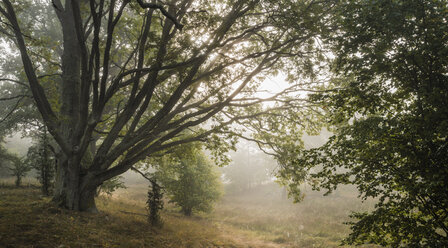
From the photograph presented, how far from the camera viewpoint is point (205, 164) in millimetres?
17391

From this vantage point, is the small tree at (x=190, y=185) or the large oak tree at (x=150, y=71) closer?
the large oak tree at (x=150, y=71)

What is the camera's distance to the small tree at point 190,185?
16.2 metres

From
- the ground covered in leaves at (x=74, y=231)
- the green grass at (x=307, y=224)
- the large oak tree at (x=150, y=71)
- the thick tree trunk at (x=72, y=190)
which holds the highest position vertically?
the large oak tree at (x=150, y=71)

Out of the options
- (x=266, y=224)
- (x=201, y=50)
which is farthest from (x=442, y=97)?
(x=266, y=224)

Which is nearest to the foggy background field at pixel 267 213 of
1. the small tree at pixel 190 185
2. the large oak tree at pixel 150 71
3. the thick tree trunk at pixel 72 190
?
the small tree at pixel 190 185

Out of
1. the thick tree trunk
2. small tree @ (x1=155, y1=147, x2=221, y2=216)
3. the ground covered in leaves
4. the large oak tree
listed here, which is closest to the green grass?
small tree @ (x1=155, y1=147, x2=221, y2=216)

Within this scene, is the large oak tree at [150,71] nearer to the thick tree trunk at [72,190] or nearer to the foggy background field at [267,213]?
the thick tree trunk at [72,190]

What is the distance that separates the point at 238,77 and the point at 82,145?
579 centimetres

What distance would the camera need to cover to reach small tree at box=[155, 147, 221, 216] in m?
16.2

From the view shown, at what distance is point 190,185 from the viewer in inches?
647

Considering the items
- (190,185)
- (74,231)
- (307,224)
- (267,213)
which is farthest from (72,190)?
(267,213)

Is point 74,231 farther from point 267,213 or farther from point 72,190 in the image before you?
point 267,213

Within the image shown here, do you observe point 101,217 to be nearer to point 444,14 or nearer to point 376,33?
point 376,33

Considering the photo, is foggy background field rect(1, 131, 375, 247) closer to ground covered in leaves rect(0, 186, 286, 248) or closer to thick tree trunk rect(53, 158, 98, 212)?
ground covered in leaves rect(0, 186, 286, 248)
